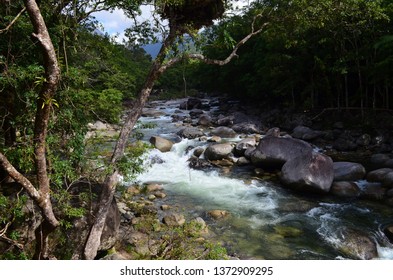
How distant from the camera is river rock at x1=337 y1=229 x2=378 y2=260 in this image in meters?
8.30

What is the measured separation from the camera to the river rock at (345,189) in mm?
11914

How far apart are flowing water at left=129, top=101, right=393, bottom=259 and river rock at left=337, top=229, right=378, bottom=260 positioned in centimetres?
5

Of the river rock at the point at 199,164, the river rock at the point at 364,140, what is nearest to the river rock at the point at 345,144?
the river rock at the point at 364,140

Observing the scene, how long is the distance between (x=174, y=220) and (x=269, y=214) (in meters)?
3.35

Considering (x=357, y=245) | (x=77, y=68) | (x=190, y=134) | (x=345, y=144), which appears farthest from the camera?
(x=190, y=134)

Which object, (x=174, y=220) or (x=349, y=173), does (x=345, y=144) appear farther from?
(x=174, y=220)

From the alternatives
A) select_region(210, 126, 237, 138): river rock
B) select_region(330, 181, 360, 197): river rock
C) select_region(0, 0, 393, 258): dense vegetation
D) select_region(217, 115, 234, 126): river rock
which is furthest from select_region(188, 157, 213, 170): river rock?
select_region(217, 115, 234, 126): river rock

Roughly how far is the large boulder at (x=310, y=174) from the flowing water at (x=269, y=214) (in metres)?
0.40

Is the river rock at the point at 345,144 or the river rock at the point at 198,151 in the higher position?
the river rock at the point at 198,151

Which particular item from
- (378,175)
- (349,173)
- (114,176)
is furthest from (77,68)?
(378,175)

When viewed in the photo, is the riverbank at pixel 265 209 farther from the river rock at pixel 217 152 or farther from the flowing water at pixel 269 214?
the river rock at pixel 217 152

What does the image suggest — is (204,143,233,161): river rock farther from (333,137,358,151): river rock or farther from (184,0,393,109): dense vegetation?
(333,137,358,151): river rock

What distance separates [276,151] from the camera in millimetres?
14523
